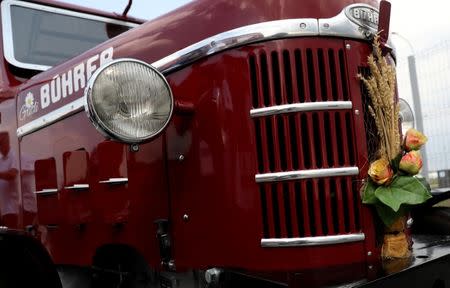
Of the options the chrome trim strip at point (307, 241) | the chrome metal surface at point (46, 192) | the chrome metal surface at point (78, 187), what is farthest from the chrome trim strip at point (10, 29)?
the chrome trim strip at point (307, 241)

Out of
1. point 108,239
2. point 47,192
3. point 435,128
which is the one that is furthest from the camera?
point 435,128

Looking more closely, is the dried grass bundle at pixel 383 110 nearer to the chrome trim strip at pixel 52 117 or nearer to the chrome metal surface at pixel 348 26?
the chrome metal surface at pixel 348 26

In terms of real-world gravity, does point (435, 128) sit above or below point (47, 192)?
above

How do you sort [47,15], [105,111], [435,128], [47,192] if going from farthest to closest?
[435,128]
[47,15]
[47,192]
[105,111]

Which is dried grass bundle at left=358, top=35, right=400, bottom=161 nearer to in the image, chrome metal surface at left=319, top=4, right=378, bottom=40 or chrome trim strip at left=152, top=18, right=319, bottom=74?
chrome metal surface at left=319, top=4, right=378, bottom=40

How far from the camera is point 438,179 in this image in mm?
7844

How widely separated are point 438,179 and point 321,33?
6.41 metres

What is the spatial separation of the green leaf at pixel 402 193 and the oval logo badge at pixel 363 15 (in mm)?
624

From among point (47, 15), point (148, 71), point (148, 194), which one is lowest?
point (148, 194)

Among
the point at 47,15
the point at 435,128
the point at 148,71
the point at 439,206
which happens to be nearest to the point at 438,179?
the point at 435,128

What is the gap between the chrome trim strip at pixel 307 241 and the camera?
6.56 ft

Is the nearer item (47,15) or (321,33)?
(321,33)

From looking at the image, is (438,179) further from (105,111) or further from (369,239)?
(105,111)

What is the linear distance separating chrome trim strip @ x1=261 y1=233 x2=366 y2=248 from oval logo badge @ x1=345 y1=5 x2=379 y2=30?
833mm
